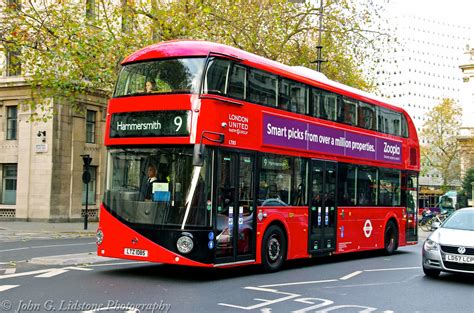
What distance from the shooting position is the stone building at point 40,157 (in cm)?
3247

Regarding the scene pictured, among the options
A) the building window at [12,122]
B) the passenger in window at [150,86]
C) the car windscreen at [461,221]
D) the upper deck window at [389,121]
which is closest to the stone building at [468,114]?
the building window at [12,122]

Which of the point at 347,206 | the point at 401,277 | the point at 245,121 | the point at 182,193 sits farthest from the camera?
the point at 347,206

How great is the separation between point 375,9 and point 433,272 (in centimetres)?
1985

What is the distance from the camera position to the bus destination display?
11.3 meters

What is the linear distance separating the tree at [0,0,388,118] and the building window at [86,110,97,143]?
3148 mm

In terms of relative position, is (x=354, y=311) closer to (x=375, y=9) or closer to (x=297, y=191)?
(x=297, y=191)

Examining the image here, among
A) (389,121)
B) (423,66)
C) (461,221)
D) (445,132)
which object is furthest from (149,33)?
(423,66)

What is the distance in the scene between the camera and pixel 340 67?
32062 mm

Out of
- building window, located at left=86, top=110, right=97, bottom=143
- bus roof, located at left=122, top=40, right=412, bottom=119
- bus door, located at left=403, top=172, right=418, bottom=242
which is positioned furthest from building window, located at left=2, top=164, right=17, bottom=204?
bus roof, located at left=122, top=40, right=412, bottom=119

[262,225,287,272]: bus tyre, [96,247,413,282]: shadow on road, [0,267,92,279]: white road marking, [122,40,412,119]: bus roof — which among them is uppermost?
[122,40,412,119]: bus roof

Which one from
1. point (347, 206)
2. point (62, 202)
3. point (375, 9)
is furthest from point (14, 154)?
point (347, 206)

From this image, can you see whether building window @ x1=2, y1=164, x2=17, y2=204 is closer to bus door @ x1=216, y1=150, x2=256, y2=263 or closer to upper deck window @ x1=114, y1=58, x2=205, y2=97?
upper deck window @ x1=114, y1=58, x2=205, y2=97

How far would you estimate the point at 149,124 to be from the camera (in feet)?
38.0

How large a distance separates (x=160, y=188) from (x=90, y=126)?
24.8 meters
